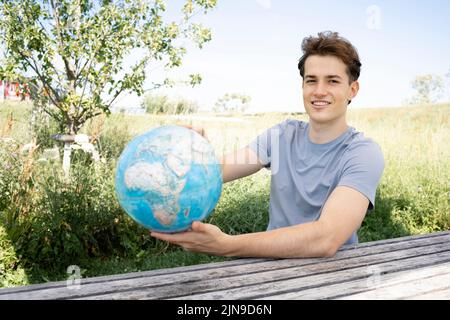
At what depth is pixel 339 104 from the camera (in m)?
2.64

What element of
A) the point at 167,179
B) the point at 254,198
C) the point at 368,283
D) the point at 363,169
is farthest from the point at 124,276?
the point at 254,198

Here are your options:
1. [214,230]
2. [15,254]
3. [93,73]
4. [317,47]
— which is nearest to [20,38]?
[93,73]

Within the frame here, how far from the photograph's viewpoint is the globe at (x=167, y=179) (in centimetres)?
180

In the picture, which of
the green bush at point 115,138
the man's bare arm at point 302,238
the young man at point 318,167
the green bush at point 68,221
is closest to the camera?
the man's bare arm at point 302,238

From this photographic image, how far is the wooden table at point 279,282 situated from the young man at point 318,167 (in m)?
0.10

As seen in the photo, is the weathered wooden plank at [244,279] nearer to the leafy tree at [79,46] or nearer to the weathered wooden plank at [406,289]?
the weathered wooden plank at [406,289]

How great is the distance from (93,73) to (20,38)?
100 centimetres

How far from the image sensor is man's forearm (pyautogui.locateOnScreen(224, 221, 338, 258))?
6.73 ft

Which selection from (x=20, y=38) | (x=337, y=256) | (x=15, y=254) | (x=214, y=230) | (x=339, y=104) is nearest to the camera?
(x=214, y=230)

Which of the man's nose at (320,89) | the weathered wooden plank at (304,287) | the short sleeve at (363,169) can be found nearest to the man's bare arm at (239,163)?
the man's nose at (320,89)

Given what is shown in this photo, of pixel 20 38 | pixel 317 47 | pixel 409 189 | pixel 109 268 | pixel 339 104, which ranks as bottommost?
pixel 109 268

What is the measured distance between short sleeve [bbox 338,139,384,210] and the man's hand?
72 cm

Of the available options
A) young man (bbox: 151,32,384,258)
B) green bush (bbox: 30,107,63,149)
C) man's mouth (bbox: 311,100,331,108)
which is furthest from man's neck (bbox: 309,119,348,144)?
green bush (bbox: 30,107,63,149)

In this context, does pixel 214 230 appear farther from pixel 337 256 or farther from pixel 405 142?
pixel 405 142
